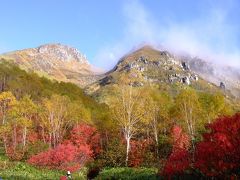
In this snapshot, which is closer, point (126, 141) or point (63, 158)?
point (63, 158)

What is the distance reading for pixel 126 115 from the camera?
48.3 metres

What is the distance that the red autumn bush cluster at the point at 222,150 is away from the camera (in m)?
18.0

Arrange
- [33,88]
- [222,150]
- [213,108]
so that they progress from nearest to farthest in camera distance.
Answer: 1. [222,150]
2. [213,108]
3. [33,88]

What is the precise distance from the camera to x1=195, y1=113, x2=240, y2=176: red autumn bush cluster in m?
18.0

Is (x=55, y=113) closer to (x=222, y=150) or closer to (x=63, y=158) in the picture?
(x=63, y=158)

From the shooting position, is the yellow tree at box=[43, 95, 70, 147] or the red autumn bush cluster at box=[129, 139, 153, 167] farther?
the yellow tree at box=[43, 95, 70, 147]

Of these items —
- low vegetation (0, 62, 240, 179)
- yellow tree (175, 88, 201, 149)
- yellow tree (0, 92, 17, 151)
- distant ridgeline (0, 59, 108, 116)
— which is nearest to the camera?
low vegetation (0, 62, 240, 179)

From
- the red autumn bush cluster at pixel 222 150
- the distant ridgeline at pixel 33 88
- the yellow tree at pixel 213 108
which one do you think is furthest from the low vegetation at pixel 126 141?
the distant ridgeline at pixel 33 88

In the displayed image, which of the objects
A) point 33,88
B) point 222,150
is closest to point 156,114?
point 222,150

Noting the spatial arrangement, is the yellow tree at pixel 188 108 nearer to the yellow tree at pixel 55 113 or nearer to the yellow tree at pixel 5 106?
the yellow tree at pixel 55 113

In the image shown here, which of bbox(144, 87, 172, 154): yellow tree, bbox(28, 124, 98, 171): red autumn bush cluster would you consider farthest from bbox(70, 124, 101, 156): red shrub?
bbox(28, 124, 98, 171): red autumn bush cluster

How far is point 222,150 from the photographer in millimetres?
18250

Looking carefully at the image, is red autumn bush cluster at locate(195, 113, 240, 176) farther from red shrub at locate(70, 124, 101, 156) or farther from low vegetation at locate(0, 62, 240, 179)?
red shrub at locate(70, 124, 101, 156)

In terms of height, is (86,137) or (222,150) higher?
(86,137)
